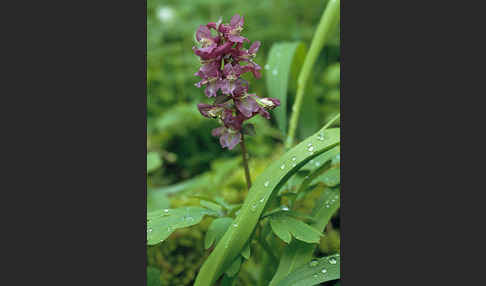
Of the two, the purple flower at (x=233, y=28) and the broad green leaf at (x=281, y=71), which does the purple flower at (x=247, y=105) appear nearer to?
the purple flower at (x=233, y=28)

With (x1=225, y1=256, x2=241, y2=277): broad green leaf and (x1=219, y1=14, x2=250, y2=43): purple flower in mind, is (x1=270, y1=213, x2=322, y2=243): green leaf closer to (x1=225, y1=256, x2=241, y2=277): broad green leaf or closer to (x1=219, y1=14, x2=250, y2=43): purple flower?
(x1=225, y1=256, x2=241, y2=277): broad green leaf

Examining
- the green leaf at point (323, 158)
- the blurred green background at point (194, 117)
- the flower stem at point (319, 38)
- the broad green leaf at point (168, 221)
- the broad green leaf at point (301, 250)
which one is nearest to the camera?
the broad green leaf at point (168, 221)

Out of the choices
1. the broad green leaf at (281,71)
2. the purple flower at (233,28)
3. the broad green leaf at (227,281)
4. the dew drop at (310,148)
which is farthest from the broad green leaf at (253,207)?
the broad green leaf at (281,71)

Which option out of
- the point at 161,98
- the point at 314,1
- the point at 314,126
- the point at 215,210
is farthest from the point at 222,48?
the point at 314,1

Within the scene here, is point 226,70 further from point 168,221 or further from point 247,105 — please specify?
point 168,221

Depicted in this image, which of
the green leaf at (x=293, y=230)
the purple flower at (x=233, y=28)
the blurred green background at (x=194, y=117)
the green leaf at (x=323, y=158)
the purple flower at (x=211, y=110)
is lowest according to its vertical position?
the blurred green background at (x=194, y=117)

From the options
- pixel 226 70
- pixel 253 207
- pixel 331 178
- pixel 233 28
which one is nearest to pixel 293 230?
pixel 253 207

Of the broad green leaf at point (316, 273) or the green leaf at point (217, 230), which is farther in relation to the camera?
the green leaf at point (217, 230)
